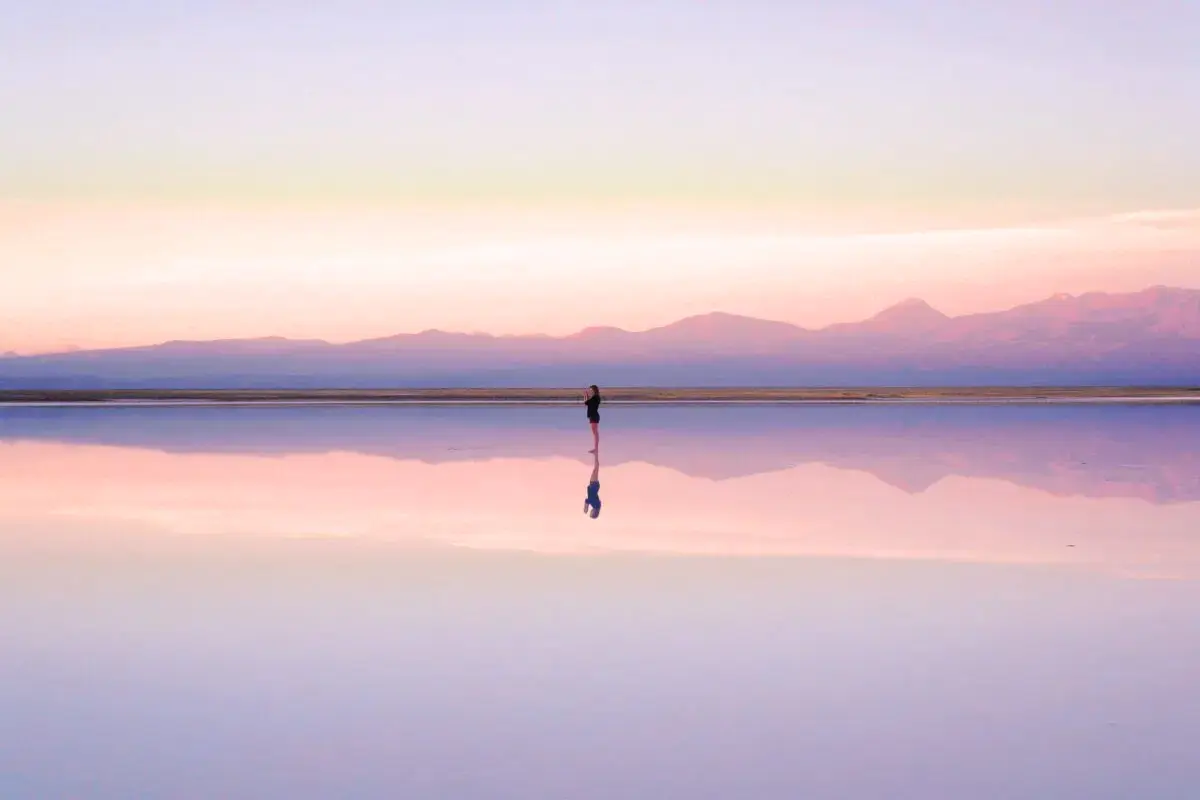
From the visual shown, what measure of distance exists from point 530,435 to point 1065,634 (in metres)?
25.7

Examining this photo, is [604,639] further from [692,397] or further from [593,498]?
[692,397]

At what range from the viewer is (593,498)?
54.1ft

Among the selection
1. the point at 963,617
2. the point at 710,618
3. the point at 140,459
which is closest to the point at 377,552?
the point at 710,618

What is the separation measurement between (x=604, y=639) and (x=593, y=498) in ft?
26.6

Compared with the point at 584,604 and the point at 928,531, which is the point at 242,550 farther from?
the point at 928,531

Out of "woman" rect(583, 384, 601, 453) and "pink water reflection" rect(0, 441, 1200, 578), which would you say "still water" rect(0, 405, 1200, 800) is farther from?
"woman" rect(583, 384, 601, 453)

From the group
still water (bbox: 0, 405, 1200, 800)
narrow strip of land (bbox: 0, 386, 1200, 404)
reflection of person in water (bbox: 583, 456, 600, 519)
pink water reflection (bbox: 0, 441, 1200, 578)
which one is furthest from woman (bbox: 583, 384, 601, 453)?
narrow strip of land (bbox: 0, 386, 1200, 404)

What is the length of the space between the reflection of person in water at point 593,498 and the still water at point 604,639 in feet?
0.67

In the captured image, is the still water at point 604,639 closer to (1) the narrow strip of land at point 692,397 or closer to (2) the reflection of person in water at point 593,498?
(2) the reflection of person in water at point 593,498

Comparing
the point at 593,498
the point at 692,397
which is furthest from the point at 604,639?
the point at 692,397

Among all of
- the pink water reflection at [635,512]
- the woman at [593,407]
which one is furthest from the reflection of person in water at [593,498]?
the woman at [593,407]

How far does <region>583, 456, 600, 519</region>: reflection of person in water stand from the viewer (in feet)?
49.4

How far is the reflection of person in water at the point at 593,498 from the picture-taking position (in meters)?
A: 15.0

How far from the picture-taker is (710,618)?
356 inches
